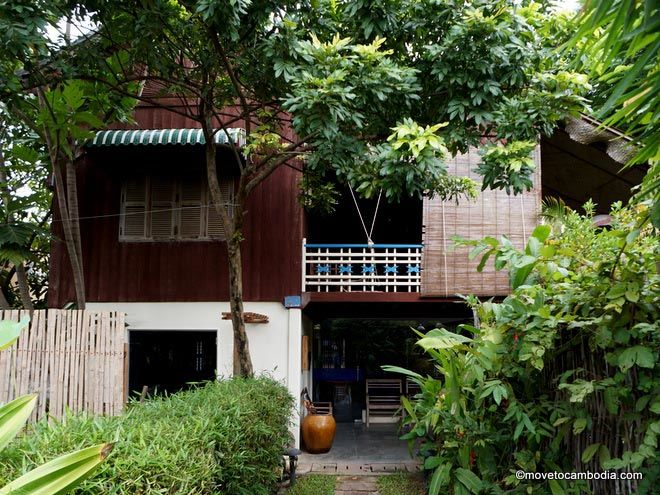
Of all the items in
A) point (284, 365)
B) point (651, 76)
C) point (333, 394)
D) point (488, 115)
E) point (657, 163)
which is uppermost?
point (488, 115)

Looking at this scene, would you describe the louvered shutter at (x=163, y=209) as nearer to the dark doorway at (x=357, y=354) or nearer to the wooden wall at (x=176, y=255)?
the wooden wall at (x=176, y=255)

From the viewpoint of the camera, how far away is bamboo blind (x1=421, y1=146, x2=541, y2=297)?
816 cm

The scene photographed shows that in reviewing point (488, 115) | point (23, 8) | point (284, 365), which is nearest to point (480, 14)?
point (488, 115)

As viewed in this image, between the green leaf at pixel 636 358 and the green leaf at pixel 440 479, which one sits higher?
the green leaf at pixel 636 358

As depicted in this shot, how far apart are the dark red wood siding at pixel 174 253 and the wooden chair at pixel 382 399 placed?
4306 millimetres

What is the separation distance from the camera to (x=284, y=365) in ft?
25.9

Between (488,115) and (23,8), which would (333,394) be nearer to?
(488,115)

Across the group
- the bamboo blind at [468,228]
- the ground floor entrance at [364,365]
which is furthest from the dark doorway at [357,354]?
the bamboo blind at [468,228]

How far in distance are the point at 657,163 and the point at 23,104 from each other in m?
5.99

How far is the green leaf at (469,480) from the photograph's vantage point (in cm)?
266

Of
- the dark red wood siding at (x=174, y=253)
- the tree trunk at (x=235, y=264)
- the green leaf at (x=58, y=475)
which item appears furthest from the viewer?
the dark red wood siding at (x=174, y=253)

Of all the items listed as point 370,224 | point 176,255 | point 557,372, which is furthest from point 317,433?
point 557,372

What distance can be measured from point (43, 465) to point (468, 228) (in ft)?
23.8

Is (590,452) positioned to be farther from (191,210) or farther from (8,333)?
(191,210)
